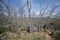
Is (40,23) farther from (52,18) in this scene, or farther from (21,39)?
(21,39)

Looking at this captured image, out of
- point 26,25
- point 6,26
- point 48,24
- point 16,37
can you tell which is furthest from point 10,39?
point 48,24

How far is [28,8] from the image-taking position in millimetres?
19016

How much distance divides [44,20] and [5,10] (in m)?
6.08

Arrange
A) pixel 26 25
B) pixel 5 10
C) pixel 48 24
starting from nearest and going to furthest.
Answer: pixel 5 10
pixel 26 25
pixel 48 24

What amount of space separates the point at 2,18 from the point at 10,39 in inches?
186

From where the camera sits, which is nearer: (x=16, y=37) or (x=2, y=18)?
(x=16, y=37)

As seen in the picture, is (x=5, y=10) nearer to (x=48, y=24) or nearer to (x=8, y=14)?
(x=8, y=14)

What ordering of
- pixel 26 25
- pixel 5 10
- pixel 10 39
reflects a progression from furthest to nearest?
1. pixel 26 25
2. pixel 5 10
3. pixel 10 39

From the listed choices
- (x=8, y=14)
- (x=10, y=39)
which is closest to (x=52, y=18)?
(x=8, y=14)

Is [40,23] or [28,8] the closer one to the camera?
[28,8]

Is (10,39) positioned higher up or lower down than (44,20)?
lower down

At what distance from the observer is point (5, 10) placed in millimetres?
17922

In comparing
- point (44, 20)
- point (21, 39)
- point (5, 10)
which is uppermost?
point (5, 10)

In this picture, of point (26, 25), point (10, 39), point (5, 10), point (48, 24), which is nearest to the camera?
point (10, 39)
